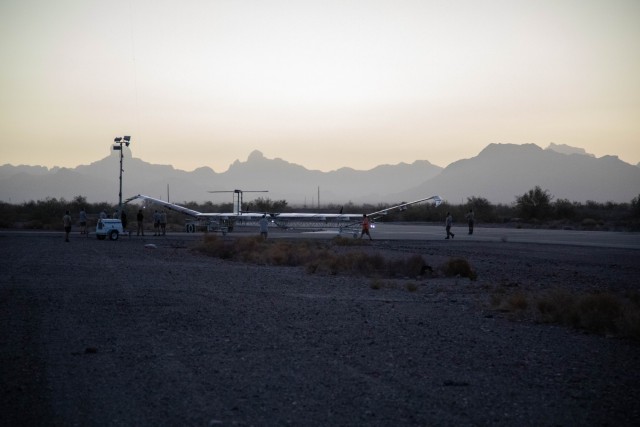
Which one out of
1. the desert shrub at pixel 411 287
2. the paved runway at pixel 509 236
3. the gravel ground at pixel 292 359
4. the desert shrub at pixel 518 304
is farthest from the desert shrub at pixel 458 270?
the paved runway at pixel 509 236

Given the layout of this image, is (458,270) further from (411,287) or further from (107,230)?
(107,230)

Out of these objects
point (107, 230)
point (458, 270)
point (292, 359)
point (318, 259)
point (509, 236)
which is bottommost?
point (292, 359)

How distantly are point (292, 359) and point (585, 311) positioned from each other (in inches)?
246

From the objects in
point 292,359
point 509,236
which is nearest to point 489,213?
point 509,236

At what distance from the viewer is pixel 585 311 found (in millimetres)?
11961

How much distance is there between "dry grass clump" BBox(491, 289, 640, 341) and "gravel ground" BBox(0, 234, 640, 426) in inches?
14.8

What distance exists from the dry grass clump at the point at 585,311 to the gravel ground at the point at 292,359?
1.23 ft

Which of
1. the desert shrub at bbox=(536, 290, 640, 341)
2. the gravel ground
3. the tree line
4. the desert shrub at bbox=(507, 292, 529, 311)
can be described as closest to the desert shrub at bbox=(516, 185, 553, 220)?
the tree line

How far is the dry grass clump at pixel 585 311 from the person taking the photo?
10.8 meters

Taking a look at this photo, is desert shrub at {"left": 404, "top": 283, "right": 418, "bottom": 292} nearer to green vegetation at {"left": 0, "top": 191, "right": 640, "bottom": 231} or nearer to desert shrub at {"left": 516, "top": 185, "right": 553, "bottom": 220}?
green vegetation at {"left": 0, "top": 191, "right": 640, "bottom": 231}

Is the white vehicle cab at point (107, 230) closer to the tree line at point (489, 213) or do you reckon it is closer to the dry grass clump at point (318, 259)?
the dry grass clump at point (318, 259)

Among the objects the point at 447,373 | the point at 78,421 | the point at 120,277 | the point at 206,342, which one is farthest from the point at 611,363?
the point at 120,277

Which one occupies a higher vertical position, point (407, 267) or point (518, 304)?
point (407, 267)

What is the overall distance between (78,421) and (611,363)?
269 inches
